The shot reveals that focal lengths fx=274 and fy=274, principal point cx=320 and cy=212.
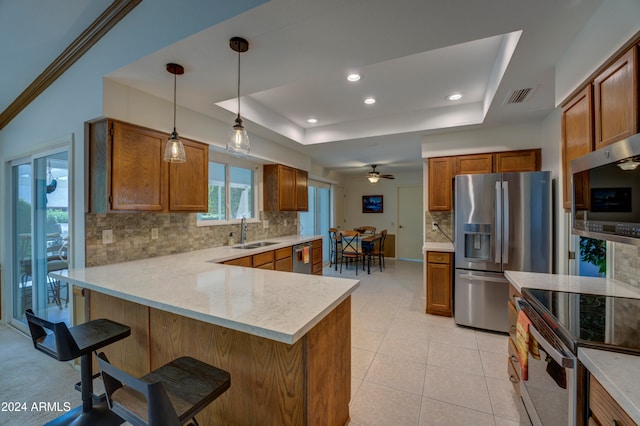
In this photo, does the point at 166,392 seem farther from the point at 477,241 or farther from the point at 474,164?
the point at 474,164

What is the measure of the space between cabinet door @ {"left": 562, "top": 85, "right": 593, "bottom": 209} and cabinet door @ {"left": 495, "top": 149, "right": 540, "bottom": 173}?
5.31 feet

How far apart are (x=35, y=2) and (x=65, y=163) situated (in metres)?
1.29

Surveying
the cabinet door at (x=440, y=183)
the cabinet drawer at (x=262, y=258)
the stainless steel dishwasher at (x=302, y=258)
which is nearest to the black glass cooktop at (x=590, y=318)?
the cabinet door at (x=440, y=183)

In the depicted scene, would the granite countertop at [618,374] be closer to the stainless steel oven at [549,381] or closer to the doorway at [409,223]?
the stainless steel oven at [549,381]

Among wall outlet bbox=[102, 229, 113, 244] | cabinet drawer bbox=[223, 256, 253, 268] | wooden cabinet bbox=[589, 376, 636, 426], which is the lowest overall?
wooden cabinet bbox=[589, 376, 636, 426]

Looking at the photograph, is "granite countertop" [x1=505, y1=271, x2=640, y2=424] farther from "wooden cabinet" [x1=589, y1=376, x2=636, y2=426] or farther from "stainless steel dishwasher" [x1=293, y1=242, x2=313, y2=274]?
"stainless steel dishwasher" [x1=293, y1=242, x2=313, y2=274]

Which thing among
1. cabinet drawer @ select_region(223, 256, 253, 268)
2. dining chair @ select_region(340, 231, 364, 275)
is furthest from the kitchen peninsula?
dining chair @ select_region(340, 231, 364, 275)

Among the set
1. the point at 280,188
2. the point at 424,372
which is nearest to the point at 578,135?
the point at 424,372

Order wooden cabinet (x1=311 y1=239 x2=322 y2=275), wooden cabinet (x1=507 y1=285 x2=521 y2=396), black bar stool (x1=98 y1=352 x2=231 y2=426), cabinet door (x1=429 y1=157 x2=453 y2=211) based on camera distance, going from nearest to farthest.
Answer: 1. black bar stool (x1=98 y1=352 x2=231 y2=426)
2. wooden cabinet (x1=507 y1=285 x2=521 y2=396)
3. cabinet door (x1=429 y1=157 x2=453 y2=211)
4. wooden cabinet (x1=311 y1=239 x2=322 y2=275)

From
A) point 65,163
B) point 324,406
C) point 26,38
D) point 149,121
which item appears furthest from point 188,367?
point 26,38

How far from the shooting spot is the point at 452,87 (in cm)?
287

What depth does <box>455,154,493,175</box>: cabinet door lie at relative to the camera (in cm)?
352

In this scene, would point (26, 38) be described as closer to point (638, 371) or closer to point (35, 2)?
point (35, 2)

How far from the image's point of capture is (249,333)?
1195 millimetres
